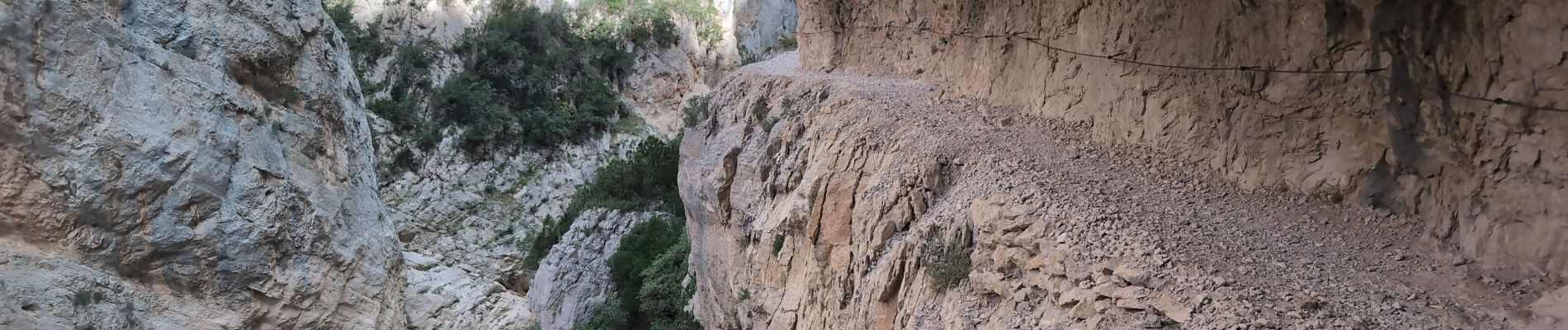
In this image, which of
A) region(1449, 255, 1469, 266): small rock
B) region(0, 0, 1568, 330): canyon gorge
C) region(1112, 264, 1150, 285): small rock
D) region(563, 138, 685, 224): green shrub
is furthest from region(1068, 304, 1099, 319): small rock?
region(563, 138, 685, 224): green shrub

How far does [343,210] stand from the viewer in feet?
40.5

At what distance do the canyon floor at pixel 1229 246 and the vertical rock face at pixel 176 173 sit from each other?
29.7 ft

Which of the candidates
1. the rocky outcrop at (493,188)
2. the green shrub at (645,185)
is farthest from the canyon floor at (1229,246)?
the green shrub at (645,185)

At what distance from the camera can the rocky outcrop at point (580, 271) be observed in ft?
55.7

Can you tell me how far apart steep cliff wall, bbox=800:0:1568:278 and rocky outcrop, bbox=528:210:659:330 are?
1195 centimetres

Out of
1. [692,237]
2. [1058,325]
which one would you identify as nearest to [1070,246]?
[1058,325]

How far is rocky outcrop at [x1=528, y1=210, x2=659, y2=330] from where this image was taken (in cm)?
1698

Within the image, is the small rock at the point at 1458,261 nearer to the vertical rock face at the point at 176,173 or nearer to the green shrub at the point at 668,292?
the green shrub at the point at 668,292

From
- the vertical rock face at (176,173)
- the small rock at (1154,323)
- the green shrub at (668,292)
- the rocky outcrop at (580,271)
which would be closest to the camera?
the small rock at (1154,323)

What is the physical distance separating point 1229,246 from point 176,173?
11593mm

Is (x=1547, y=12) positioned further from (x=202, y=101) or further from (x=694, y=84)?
(x=694, y=84)

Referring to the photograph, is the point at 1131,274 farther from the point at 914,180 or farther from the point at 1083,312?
the point at 914,180

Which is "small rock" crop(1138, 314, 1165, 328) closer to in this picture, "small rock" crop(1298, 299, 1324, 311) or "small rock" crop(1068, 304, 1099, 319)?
"small rock" crop(1068, 304, 1099, 319)

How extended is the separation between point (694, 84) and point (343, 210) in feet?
63.0
